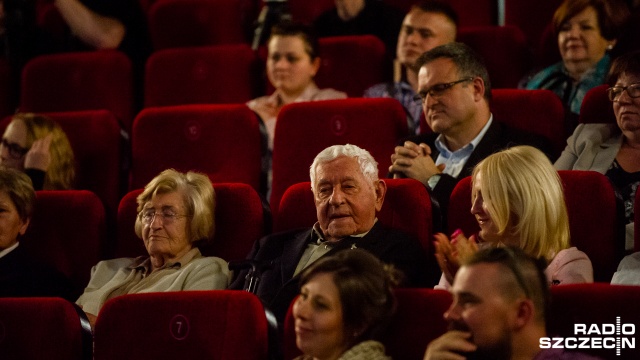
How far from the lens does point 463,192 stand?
2.04 meters

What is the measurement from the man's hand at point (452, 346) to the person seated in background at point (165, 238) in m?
0.76

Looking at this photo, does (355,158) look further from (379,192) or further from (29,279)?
(29,279)

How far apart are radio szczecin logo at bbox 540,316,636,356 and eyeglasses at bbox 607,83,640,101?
30.8 inches

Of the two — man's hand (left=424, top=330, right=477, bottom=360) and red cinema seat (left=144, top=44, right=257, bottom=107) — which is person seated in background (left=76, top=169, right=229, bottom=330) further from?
red cinema seat (left=144, top=44, right=257, bottom=107)

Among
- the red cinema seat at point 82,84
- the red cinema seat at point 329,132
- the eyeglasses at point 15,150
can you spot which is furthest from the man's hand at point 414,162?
the red cinema seat at point 82,84

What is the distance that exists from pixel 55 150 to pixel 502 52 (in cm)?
128

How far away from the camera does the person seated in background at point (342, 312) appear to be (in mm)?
1552

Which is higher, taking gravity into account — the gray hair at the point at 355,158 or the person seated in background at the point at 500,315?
the gray hair at the point at 355,158

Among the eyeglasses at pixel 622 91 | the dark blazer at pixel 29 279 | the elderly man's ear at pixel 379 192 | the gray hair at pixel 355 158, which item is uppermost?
the eyeglasses at pixel 622 91

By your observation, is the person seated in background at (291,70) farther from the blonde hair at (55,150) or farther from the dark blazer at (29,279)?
the dark blazer at (29,279)

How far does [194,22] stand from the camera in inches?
135

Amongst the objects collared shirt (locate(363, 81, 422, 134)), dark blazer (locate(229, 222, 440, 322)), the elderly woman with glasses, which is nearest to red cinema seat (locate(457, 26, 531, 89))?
collared shirt (locate(363, 81, 422, 134))

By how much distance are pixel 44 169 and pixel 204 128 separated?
0.41 meters

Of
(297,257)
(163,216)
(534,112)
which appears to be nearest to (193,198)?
(163,216)
